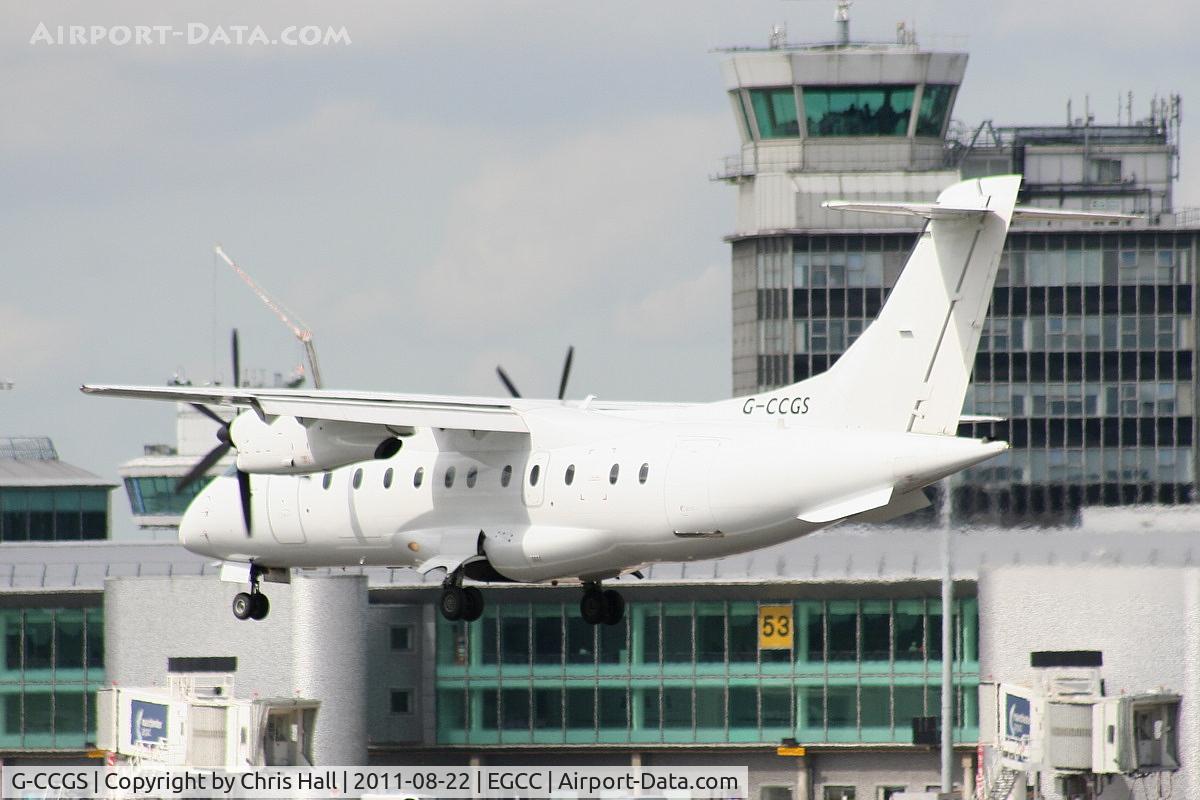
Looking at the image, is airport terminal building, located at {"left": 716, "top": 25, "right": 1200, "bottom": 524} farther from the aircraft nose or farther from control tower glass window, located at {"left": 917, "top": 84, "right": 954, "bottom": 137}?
the aircraft nose

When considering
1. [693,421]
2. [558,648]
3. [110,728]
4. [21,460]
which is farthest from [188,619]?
[21,460]

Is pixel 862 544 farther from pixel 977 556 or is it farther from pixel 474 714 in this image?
pixel 474 714

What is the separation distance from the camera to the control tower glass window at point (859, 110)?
126688mm

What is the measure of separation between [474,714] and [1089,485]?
Answer: 193 feet

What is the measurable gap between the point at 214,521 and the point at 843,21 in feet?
260

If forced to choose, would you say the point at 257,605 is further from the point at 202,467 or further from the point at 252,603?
the point at 202,467

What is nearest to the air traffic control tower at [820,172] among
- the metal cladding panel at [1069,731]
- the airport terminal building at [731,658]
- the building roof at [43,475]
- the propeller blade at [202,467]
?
the building roof at [43,475]

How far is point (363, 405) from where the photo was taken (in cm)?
5084

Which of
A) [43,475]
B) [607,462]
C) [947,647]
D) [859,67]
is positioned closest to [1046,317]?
[859,67]

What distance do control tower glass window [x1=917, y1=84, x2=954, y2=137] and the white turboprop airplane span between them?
7630 cm

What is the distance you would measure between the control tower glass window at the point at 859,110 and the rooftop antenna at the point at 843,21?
9.47ft

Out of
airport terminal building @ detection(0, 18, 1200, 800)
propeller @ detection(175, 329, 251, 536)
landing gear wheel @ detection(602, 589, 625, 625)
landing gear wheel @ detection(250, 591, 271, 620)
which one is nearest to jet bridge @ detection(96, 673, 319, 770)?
airport terminal building @ detection(0, 18, 1200, 800)

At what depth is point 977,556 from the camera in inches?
2918

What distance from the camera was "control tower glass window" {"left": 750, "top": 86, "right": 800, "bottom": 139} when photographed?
417 feet
